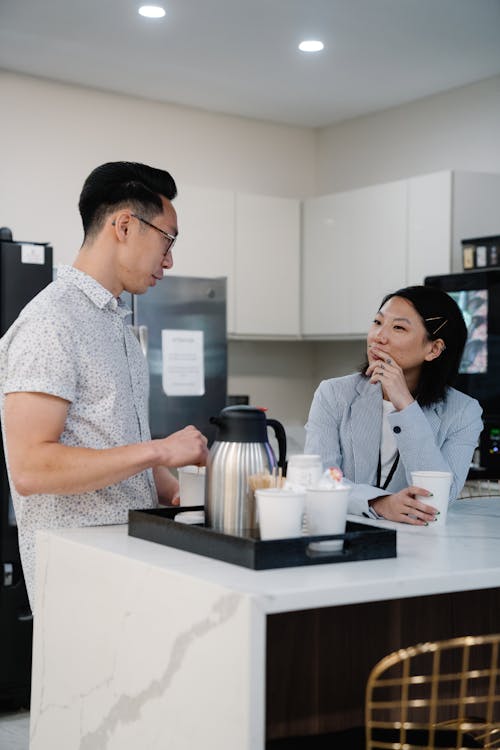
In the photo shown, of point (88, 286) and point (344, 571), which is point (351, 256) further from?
point (344, 571)

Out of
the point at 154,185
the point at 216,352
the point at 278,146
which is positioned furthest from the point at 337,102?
the point at 154,185

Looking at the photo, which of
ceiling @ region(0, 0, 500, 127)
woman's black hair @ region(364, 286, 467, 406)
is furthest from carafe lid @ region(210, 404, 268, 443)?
ceiling @ region(0, 0, 500, 127)

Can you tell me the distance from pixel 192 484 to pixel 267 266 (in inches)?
146

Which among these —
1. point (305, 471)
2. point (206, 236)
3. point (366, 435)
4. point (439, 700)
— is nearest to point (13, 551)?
point (366, 435)

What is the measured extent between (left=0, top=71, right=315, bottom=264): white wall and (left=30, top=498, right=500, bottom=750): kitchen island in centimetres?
348

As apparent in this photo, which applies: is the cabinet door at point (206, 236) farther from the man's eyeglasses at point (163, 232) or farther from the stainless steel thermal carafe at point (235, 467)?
the stainless steel thermal carafe at point (235, 467)

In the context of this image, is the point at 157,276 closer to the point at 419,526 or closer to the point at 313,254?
the point at 419,526

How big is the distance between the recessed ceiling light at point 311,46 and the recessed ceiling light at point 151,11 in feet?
2.33

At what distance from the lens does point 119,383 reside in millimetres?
2059

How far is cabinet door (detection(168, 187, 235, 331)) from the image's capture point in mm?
5262

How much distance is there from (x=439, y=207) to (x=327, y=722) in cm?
350

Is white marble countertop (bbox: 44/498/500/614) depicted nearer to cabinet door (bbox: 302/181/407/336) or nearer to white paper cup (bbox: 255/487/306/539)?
white paper cup (bbox: 255/487/306/539)

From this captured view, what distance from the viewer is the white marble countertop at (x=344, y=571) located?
4.65 feet

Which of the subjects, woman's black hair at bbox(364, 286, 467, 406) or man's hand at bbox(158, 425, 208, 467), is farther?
woman's black hair at bbox(364, 286, 467, 406)
